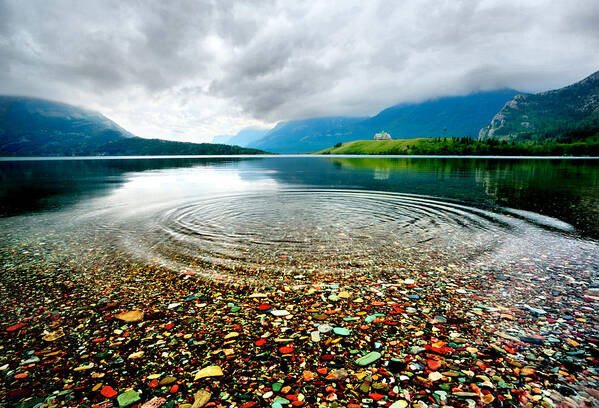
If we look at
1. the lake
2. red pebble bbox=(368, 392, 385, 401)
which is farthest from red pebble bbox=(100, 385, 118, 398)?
red pebble bbox=(368, 392, 385, 401)

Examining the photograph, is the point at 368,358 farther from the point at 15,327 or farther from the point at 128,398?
the point at 15,327

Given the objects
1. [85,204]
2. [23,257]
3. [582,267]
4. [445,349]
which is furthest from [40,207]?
[582,267]

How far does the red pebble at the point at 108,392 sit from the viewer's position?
6.09m

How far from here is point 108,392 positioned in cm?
617

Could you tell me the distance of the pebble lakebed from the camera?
6.11m

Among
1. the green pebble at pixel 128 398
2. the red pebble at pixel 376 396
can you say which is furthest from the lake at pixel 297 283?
the red pebble at pixel 376 396

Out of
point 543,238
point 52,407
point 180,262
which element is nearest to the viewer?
point 52,407

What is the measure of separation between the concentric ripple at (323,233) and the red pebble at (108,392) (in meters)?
7.25

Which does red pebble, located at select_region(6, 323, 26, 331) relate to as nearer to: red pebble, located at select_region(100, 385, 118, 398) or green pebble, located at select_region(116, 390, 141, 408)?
red pebble, located at select_region(100, 385, 118, 398)

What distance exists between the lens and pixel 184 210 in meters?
27.5

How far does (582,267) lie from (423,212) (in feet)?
44.0

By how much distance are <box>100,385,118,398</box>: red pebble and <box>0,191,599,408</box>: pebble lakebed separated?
22 mm

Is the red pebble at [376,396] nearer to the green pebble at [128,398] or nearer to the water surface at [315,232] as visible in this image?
the green pebble at [128,398]

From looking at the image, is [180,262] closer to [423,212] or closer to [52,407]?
[52,407]
